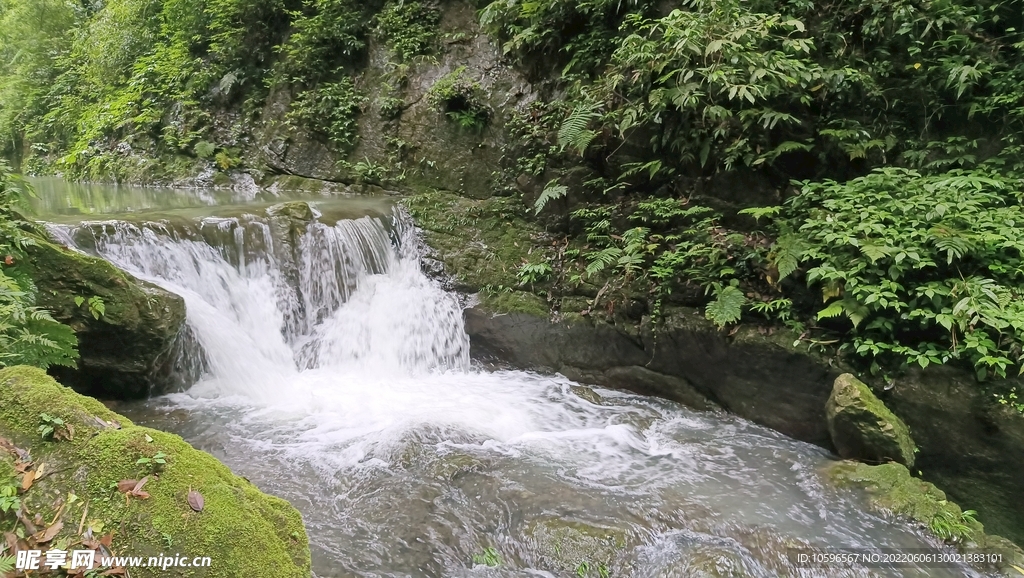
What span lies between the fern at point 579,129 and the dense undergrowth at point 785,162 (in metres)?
0.03

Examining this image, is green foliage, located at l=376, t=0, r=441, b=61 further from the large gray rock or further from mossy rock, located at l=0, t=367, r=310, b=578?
mossy rock, located at l=0, t=367, r=310, b=578

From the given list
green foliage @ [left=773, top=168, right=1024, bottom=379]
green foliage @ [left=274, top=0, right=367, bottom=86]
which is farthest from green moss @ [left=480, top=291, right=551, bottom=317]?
green foliage @ [left=274, top=0, right=367, bottom=86]

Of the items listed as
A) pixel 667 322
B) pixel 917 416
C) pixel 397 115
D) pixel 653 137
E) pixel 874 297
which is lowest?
pixel 917 416

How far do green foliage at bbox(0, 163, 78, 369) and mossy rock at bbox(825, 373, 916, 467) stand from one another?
6.42 m

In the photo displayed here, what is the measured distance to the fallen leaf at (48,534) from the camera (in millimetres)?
1918

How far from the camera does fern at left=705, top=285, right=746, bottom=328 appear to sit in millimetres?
5723

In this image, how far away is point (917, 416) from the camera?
4.87 m

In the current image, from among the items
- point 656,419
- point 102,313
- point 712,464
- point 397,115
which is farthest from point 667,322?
point 397,115

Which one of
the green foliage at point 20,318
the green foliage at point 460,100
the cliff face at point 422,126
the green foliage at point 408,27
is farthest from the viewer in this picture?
the green foliage at point 408,27

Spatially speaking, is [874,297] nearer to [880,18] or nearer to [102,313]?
[880,18]

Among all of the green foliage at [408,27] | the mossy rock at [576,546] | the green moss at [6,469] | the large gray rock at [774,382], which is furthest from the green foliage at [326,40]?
the green moss at [6,469]

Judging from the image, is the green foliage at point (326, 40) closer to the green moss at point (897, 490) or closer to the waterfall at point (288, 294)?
the waterfall at point (288, 294)

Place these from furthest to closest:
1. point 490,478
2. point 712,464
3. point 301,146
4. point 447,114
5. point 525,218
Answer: point 301,146 < point 447,114 < point 525,218 < point 712,464 < point 490,478

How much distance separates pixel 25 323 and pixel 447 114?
7.83m
